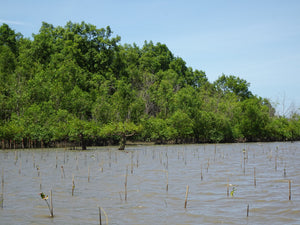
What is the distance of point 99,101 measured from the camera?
54594mm

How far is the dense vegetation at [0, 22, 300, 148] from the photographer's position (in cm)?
4250

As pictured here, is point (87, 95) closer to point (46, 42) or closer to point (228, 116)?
point (46, 42)

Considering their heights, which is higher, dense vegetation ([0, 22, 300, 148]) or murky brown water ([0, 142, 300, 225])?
dense vegetation ([0, 22, 300, 148])

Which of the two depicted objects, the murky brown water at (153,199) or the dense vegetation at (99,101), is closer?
the murky brown water at (153,199)

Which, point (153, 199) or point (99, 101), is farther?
point (99, 101)

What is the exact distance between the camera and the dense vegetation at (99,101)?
139 ft

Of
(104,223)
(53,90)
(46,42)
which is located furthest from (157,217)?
(46,42)

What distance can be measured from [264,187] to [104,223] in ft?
23.4

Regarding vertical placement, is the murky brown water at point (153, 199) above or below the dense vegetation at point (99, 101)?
below

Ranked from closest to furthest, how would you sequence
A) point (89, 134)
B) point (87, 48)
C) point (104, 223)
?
point (104, 223), point (89, 134), point (87, 48)

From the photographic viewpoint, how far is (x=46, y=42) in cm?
6812

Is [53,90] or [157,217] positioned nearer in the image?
[157,217]

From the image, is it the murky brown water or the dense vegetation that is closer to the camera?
the murky brown water

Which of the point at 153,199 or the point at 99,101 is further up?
the point at 99,101
